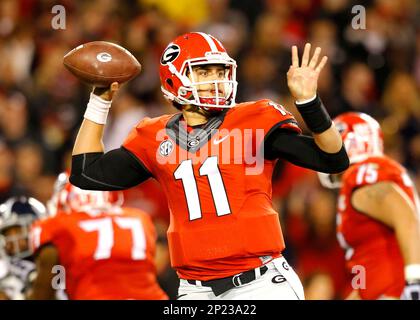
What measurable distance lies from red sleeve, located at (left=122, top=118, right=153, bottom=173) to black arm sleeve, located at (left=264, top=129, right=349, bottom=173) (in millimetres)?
562

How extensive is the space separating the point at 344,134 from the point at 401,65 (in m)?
3.50

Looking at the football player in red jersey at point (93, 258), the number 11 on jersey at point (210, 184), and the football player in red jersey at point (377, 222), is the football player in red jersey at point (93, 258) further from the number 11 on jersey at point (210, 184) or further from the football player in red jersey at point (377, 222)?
the number 11 on jersey at point (210, 184)

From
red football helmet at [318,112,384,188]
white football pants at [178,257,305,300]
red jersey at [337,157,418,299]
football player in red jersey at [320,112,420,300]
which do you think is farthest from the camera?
red football helmet at [318,112,384,188]

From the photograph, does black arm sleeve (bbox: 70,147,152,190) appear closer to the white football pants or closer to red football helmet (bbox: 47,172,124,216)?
the white football pants

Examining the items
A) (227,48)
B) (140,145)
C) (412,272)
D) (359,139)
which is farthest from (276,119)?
(227,48)

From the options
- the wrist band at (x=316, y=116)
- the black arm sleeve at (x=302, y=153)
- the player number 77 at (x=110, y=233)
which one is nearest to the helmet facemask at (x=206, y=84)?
the black arm sleeve at (x=302, y=153)

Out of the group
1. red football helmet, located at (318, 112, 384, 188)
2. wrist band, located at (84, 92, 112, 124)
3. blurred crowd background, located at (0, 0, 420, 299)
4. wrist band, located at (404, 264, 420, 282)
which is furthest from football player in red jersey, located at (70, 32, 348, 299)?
blurred crowd background, located at (0, 0, 420, 299)

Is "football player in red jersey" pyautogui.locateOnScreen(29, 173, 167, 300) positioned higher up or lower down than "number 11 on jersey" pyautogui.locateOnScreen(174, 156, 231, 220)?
lower down

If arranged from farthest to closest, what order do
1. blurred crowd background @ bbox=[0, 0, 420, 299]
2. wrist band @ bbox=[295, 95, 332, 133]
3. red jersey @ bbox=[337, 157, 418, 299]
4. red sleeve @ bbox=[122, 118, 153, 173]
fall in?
blurred crowd background @ bbox=[0, 0, 420, 299]
red jersey @ bbox=[337, 157, 418, 299]
red sleeve @ bbox=[122, 118, 153, 173]
wrist band @ bbox=[295, 95, 332, 133]

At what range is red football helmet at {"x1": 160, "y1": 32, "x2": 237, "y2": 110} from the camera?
13.4 feet

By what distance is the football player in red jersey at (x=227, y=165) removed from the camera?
3.84 metres

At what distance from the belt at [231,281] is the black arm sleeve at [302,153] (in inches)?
18.8

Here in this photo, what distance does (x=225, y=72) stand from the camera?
4.18m

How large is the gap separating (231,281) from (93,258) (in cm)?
166
